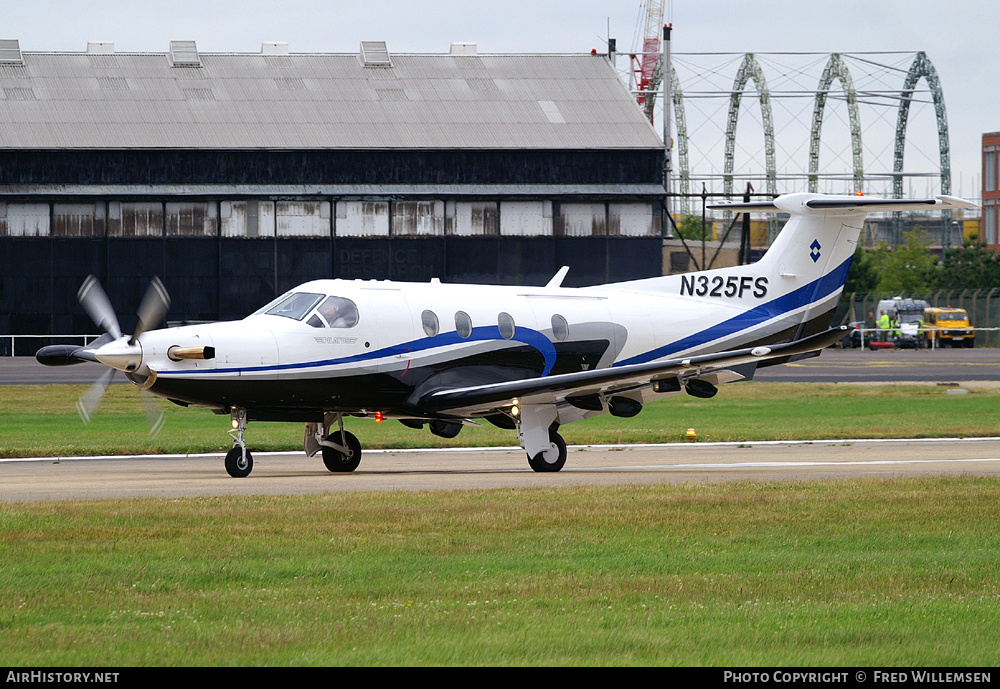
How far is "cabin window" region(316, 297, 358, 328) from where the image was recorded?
21516mm

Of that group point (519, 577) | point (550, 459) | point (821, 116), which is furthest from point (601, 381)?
point (821, 116)

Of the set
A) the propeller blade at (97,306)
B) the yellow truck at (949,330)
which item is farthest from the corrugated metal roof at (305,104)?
the propeller blade at (97,306)

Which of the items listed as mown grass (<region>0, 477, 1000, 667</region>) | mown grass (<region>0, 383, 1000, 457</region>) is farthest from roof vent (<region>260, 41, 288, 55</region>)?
mown grass (<region>0, 477, 1000, 667</region>)

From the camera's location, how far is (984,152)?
373ft

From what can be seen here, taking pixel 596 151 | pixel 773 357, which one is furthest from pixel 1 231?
pixel 773 357

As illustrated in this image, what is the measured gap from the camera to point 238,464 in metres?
21.0

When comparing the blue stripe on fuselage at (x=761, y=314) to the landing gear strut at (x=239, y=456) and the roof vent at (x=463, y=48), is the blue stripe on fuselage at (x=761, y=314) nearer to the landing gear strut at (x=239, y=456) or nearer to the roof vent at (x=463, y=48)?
the landing gear strut at (x=239, y=456)

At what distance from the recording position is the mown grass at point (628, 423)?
28.9 m

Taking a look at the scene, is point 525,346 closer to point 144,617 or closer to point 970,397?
point 144,617

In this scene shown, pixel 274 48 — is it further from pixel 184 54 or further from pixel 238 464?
pixel 238 464

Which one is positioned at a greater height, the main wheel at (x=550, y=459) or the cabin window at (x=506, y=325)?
the cabin window at (x=506, y=325)

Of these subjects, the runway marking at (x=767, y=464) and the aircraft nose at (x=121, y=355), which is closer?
the aircraft nose at (x=121, y=355)

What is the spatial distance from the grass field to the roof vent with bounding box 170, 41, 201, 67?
195 feet

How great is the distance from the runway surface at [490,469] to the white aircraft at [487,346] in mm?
917
